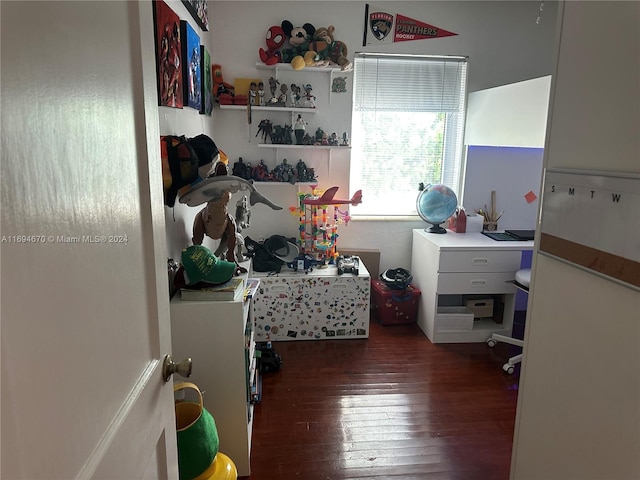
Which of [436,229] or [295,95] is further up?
[295,95]

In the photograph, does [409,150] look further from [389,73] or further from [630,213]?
[630,213]

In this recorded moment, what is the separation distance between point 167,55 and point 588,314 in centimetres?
→ 163

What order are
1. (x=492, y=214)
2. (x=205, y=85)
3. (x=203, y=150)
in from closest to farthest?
(x=203, y=150), (x=205, y=85), (x=492, y=214)

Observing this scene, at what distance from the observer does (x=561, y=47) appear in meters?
1.28

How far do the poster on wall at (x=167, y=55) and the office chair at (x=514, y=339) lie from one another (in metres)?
2.30

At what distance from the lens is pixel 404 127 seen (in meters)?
3.56

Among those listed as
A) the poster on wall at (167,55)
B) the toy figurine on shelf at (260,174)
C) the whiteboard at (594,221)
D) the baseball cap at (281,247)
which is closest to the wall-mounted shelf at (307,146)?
the toy figurine on shelf at (260,174)

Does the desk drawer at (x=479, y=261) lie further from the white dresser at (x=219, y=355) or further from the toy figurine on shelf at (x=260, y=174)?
the white dresser at (x=219, y=355)

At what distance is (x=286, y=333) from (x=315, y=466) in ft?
4.15

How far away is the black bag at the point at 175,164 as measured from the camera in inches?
64.1

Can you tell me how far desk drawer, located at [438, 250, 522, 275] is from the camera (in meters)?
3.08

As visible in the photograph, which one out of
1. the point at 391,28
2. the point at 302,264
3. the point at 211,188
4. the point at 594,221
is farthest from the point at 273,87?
the point at 594,221

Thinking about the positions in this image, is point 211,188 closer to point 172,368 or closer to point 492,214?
point 172,368

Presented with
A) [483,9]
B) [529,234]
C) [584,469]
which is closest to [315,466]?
[584,469]
